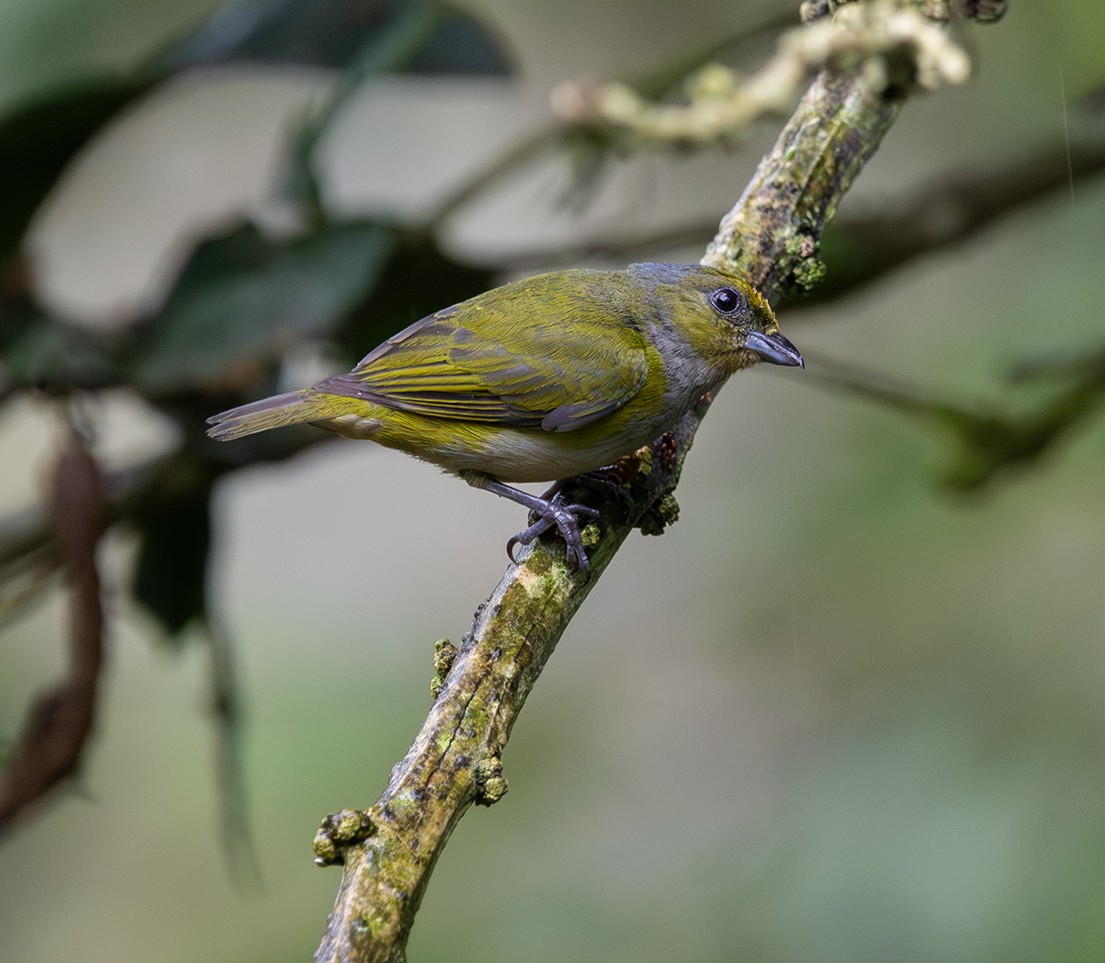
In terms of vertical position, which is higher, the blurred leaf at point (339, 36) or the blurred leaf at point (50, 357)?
the blurred leaf at point (339, 36)

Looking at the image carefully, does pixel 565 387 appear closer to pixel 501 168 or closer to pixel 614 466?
pixel 614 466

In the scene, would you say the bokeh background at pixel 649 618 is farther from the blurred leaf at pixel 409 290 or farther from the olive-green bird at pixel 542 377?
Answer: the olive-green bird at pixel 542 377

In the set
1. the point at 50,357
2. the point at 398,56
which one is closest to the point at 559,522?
the point at 50,357

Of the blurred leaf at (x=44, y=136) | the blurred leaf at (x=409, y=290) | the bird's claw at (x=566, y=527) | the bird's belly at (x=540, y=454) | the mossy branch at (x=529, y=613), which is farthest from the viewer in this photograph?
the blurred leaf at (x=409, y=290)

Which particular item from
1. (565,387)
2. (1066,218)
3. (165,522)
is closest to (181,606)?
(165,522)

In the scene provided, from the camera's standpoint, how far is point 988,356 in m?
5.20

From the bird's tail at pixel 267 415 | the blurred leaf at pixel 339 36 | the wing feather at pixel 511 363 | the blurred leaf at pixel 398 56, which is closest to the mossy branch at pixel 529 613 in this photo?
the wing feather at pixel 511 363

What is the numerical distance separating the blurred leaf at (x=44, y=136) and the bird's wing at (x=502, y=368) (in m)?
1.14

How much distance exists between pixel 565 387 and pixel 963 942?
73.6 inches

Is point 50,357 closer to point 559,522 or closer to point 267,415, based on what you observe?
point 267,415

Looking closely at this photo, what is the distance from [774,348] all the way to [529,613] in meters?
1.05

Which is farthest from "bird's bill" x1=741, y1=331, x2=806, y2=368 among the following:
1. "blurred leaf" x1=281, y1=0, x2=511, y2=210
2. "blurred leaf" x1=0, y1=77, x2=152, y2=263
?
"blurred leaf" x1=0, y1=77, x2=152, y2=263

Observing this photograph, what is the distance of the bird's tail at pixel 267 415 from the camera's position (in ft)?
8.54

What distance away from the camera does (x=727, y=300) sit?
266 centimetres
